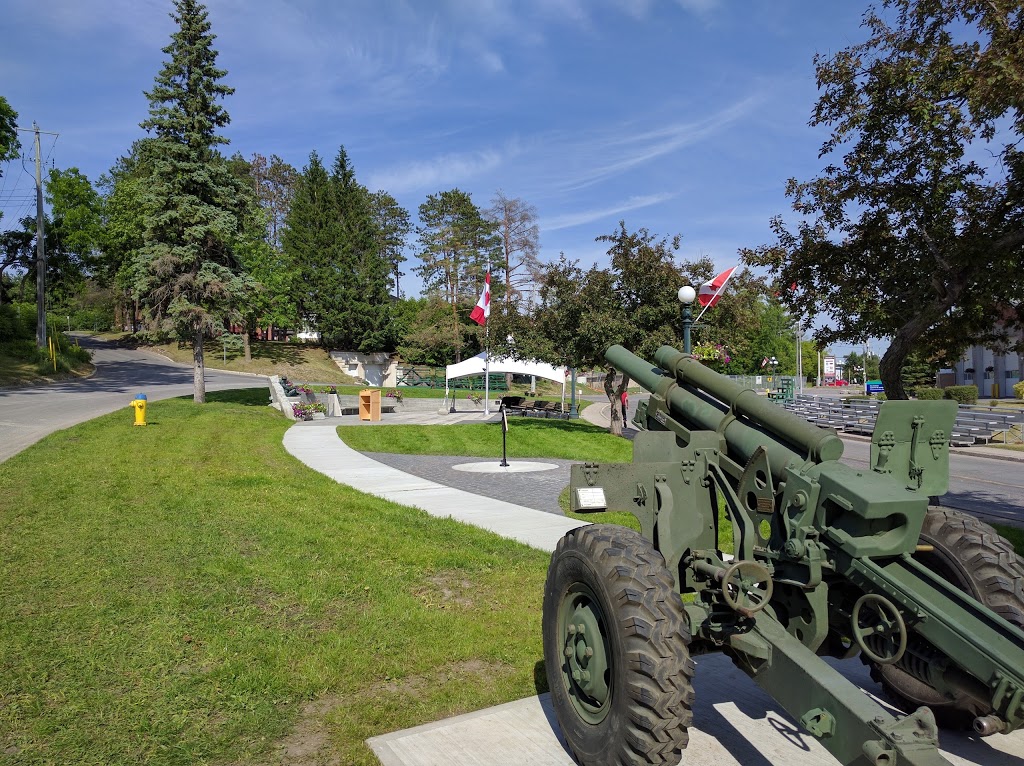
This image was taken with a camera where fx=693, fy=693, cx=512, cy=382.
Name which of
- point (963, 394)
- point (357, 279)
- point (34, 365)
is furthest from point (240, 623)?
point (357, 279)

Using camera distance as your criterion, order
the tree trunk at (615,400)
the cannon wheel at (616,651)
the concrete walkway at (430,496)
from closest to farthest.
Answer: the cannon wheel at (616,651) → the concrete walkway at (430,496) → the tree trunk at (615,400)

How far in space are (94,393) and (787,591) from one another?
25.7 metres

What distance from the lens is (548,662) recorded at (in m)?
3.48

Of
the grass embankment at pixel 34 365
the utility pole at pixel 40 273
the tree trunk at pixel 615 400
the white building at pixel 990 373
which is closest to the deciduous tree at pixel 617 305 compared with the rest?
the tree trunk at pixel 615 400

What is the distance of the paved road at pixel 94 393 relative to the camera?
584 inches

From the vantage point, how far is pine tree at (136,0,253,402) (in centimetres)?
2091

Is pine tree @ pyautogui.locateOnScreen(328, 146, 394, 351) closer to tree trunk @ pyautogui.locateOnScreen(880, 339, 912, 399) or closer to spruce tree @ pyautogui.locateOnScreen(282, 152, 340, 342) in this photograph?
spruce tree @ pyautogui.locateOnScreen(282, 152, 340, 342)

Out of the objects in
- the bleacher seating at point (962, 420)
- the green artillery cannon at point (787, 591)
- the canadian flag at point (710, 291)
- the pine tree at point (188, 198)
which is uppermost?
the pine tree at point (188, 198)

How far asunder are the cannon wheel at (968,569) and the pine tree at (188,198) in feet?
69.8

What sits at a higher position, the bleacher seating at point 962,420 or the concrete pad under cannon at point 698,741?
the concrete pad under cannon at point 698,741

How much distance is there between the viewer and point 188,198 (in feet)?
68.9

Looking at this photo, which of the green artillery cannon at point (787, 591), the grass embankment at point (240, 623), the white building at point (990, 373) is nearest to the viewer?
the green artillery cannon at point (787, 591)

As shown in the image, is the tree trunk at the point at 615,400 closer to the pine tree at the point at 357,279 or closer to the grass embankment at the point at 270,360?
Answer: the grass embankment at the point at 270,360

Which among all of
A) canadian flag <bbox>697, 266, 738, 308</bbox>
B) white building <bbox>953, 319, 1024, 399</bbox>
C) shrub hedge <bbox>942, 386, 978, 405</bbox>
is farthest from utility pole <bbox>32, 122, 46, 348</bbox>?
white building <bbox>953, 319, 1024, 399</bbox>
